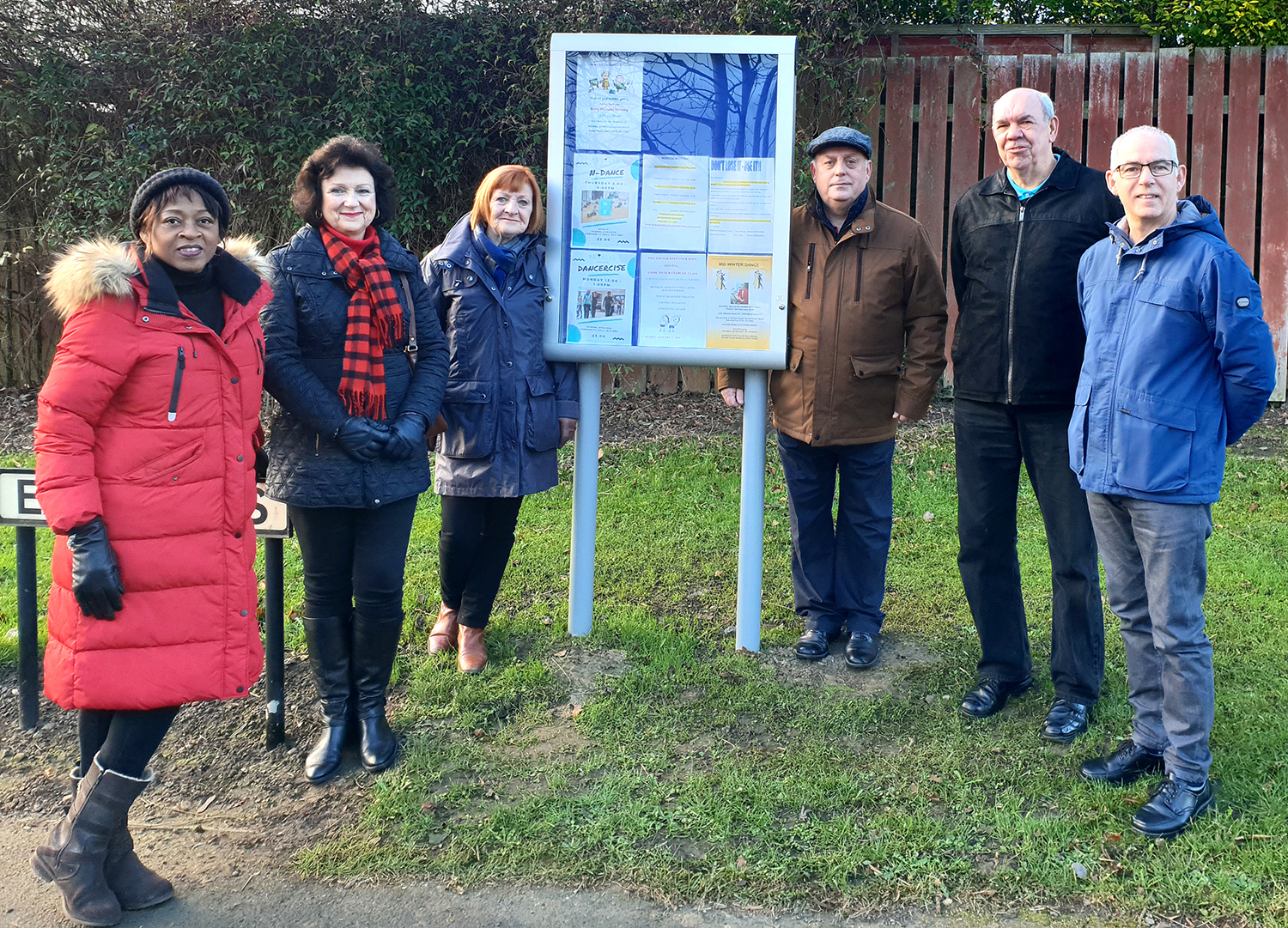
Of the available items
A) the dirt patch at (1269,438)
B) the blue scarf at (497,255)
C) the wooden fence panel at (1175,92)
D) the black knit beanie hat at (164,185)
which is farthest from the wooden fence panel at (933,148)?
the black knit beanie hat at (164,185)

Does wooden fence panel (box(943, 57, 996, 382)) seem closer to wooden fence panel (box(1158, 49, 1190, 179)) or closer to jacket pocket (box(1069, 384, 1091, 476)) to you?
wooden fence panel (box(1158, 49, 1190, 179))

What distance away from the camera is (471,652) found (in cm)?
439

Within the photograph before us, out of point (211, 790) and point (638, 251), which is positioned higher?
point (638, 251)

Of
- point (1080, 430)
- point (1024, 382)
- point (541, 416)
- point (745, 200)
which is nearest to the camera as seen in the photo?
point (1080, 430)

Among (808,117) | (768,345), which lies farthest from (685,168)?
(808,117)

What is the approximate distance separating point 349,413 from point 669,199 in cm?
169

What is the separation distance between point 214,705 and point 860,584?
266cm

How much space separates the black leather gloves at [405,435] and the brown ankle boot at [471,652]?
1.12 meters

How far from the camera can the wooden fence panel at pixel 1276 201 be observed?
8289mm

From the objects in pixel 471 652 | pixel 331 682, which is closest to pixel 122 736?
pixel 331 682

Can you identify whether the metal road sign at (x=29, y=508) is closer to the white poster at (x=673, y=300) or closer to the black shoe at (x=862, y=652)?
the white poster at (x=673, y=300)

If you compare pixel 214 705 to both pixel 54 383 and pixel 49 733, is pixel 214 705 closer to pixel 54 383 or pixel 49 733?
pixel 49 733

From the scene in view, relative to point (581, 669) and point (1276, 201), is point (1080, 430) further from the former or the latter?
point (1276, 201)

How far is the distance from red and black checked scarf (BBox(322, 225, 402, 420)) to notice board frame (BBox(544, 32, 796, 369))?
997mm
